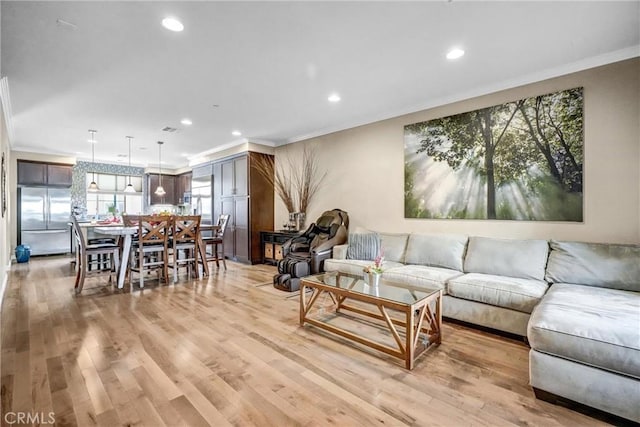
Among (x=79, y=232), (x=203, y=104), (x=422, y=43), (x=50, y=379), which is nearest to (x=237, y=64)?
(x=203, y=104)

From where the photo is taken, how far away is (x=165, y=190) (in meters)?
9.41

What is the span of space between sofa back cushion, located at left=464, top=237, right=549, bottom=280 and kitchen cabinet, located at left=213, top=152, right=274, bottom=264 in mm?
4132

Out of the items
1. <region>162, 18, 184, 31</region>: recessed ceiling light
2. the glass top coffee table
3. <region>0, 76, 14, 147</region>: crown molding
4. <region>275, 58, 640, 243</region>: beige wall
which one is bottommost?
the glass top coffee table

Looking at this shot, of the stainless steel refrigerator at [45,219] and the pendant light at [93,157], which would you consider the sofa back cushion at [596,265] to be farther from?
the stainless steel refrigerator at [45,219]

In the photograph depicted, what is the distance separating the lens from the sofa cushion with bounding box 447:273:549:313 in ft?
8.30

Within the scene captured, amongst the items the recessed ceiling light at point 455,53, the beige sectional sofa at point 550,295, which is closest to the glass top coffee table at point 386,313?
the beige sectional sofa at point 550,295

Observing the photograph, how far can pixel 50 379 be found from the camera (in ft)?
6.48

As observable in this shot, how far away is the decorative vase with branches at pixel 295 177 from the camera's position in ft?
18.7

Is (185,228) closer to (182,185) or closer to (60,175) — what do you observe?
(60,175)

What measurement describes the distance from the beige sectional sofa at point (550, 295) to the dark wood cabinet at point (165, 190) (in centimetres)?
732

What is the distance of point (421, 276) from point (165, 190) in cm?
875

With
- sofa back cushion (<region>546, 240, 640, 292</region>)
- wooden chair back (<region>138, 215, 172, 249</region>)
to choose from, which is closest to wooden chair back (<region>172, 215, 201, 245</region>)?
wooden chair back (<region>138, 215, 172, 249</region>)

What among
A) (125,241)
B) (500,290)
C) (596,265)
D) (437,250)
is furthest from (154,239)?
(596,265)

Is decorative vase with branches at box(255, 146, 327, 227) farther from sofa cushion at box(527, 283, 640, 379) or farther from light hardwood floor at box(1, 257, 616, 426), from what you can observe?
sofa cushion at box(527, 283, 640, 379)
